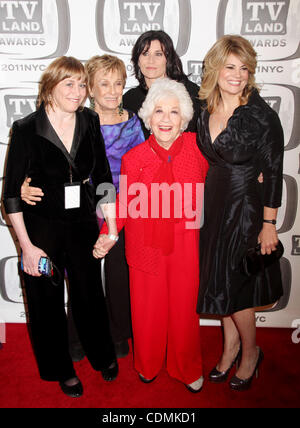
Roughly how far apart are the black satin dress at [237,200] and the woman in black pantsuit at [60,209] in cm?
56

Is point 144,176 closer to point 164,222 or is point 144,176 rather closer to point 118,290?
point 164,222

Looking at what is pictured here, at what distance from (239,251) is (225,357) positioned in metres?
0.82

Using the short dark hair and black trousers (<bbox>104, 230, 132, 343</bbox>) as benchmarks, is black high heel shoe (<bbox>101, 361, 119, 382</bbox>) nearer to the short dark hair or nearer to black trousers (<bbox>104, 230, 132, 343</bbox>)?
black trousers (<bbox>104, 230, 132, 343</bbox>)

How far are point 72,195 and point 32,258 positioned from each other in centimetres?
39

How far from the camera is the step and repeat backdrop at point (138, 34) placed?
2.47 metres

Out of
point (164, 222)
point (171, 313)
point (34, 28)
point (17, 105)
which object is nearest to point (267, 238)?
point (164, 222)

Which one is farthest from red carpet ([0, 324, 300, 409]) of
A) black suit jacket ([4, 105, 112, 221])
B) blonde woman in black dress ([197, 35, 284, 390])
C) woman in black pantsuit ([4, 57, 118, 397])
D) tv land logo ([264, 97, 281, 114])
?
tv land logo ([264, 97, 281, 114])

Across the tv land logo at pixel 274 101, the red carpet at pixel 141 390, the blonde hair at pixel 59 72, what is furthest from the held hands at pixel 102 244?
the tv land logo at pixel 274 101

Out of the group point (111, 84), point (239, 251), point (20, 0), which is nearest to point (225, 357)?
point (239, 251)

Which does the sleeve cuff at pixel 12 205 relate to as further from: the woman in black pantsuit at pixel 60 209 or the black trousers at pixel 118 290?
the black trousers at pixel 118 290

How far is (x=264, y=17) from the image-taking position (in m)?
2.48

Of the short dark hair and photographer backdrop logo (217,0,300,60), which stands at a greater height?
photographer backdrop logo (217,0,300,60)

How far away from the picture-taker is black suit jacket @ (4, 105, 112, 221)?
5.84 ft

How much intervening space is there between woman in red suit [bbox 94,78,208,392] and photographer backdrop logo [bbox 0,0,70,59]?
1.10 m
